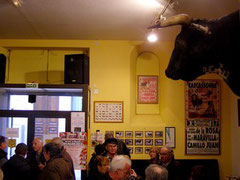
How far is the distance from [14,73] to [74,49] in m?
1.48

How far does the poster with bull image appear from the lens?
6324mm

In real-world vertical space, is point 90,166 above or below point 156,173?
below

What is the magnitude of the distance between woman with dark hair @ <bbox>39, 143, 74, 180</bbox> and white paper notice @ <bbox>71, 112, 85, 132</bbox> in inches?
78.3

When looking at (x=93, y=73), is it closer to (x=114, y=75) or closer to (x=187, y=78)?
(x=114, y=75)

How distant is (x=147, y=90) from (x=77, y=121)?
1.94 meters

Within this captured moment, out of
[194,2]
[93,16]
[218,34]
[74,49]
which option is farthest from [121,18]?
[218,34]

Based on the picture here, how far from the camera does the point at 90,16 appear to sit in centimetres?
504

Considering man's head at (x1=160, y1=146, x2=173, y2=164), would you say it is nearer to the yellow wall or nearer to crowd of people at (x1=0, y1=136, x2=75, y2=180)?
crowd of people at (x1=0, y1=136, x2=75, y2=180)

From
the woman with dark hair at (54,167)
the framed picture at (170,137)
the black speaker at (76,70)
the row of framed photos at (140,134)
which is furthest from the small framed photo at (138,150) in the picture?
the woman with dark hair at (54,167)

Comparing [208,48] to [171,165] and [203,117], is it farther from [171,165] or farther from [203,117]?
[203,117]

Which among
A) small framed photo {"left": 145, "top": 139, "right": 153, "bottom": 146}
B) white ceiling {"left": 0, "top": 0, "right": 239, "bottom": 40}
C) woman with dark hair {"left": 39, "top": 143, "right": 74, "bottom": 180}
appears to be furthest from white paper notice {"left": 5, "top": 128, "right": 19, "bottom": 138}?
small framed photo {"left": 145, "top": 139, "right": 153, "bottom": 146}

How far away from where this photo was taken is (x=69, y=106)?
6586mm

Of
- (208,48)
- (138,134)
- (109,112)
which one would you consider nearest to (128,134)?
(138,134)

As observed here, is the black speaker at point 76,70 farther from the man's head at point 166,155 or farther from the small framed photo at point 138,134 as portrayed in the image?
the man's head at point 166,155
